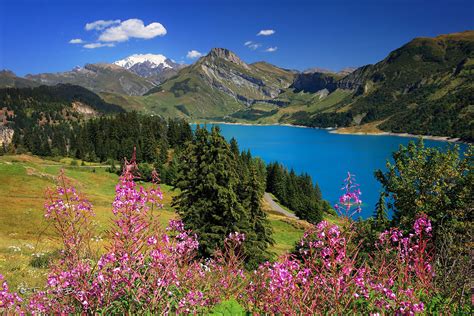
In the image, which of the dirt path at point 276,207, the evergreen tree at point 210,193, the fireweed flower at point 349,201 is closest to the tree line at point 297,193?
the dirt path at point 276,207

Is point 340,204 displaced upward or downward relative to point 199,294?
upward

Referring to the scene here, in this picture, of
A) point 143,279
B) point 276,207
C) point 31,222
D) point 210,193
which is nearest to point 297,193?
point 276,207

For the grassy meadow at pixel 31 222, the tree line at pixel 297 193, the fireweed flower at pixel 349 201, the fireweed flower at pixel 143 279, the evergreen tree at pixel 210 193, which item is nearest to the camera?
the fireweed flower at pixel 143 279

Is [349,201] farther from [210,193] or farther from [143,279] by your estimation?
[210,193]

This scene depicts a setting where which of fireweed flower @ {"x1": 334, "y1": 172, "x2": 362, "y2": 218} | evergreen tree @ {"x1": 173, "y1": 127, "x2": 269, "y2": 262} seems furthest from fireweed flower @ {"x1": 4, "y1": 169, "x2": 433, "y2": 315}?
evergreen tree @ {"x1": 173, "y1": 127, "x2": 269, "y2": 262}

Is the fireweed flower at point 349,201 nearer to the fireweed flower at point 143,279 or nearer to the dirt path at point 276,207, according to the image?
the fireweed flower at point 143,279

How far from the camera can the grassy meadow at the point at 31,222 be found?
15.1m

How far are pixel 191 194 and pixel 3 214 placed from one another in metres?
23.3

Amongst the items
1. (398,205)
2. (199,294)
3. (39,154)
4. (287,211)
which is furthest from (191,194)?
(39,154)

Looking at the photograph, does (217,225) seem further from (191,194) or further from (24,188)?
(24,188)

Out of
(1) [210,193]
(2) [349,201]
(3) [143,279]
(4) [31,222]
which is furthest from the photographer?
(4) [31,222]

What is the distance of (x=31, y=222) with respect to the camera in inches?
1433

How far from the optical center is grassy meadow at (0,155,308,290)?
15.1 meters

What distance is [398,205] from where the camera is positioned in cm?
2794
